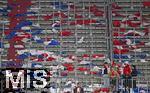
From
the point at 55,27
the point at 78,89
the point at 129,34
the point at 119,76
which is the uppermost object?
the point at 55,27

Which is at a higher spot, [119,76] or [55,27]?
[55,27]

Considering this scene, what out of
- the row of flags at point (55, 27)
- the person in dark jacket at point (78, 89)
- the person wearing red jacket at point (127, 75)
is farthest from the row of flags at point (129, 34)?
the person in dark jacket at point (78, 89)

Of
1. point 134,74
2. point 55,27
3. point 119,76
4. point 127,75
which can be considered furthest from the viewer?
point 55,27

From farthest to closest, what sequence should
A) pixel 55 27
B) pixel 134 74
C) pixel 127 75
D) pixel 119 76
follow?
pixel 55 27
pixel 134 74
pixel 119 76
pixel 127 75

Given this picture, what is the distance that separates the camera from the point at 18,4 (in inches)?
685

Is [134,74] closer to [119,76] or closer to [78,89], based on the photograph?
[119,76]

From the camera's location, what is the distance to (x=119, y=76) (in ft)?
50.6

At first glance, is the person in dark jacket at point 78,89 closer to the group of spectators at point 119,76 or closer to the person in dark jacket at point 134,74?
the group of spectators at point 119,76

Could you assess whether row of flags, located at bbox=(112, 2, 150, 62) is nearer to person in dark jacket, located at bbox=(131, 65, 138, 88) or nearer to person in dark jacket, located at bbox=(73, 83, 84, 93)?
person in dark jacket, located at bbox=(131, 65, 138, 88)

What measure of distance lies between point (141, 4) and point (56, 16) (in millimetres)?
3588

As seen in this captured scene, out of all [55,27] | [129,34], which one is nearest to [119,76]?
[129,34]

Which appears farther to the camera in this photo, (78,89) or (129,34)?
(129,34)

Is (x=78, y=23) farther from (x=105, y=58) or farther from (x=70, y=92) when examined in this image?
(x=70, y=92)

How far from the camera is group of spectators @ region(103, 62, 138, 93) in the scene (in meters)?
15.3
